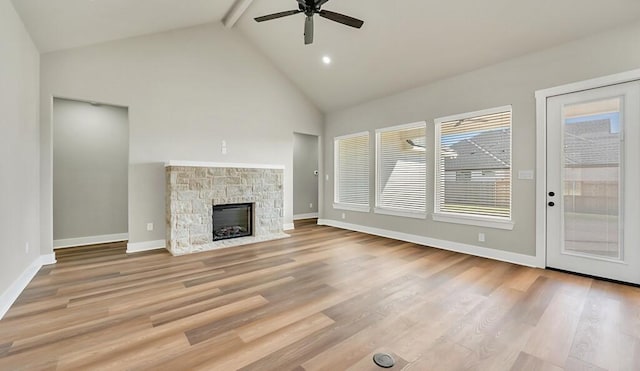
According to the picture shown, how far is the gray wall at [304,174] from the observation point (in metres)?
7.97

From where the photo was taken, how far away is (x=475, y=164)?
427cm

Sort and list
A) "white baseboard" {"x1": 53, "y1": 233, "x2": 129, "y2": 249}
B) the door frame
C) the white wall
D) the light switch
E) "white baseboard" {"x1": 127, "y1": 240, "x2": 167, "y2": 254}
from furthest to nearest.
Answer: "white baseboard" {"x1": 53, "y1": 233, "x2": 129, "y2": 249}
"white baseboard" {"x1": 127, "y1": 240, "x2": 167, "y2": 254}
the white wall
the light switch
the door frame

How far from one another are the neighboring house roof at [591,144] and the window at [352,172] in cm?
336

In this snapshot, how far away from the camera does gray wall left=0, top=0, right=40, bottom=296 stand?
2.46 meters

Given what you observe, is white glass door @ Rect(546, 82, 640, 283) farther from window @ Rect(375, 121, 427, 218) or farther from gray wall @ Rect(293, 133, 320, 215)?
gray wall @ Rect(293, 133, 320, 215)

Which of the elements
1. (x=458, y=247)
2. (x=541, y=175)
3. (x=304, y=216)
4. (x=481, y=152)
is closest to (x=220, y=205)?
(x=304, y=216)

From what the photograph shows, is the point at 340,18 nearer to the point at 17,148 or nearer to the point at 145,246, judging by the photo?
the point at 17,148

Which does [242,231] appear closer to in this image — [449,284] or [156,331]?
[156,331]

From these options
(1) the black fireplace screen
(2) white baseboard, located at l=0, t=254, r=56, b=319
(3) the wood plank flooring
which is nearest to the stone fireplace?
(1) the black fireplace screen

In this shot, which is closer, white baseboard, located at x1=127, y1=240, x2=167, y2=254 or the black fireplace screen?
white baseboard, located at x1=127, y1=240, x2=167, y2=254

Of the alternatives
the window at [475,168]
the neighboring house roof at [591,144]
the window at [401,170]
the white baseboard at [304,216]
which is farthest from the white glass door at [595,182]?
the white baseboard at [304,216]

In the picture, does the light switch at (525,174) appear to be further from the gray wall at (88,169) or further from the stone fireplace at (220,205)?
the gray wall at (88,169)

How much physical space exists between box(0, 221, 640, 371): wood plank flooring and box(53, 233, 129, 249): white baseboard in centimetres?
110

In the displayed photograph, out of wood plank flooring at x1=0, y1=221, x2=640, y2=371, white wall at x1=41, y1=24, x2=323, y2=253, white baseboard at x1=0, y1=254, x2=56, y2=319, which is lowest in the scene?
wood plank flooring at x1=0, y1=221, x2=640, y2=371
